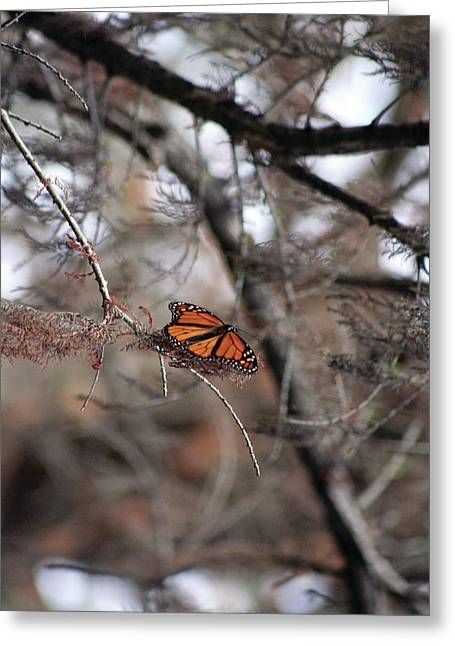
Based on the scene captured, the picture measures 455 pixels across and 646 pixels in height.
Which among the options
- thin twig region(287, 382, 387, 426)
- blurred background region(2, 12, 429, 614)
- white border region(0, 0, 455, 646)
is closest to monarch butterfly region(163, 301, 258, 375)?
blurred background region(2, 12, 429, 614)

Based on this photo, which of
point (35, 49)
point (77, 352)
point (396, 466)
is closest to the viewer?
point (77, 352)

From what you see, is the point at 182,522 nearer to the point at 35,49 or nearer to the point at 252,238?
the point at 252,238

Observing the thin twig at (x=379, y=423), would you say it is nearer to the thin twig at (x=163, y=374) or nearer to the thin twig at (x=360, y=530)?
the thin twig at (x=360, y=530)

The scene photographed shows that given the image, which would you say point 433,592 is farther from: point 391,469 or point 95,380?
point 95,380

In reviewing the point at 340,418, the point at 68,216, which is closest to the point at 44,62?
the point at 68,216

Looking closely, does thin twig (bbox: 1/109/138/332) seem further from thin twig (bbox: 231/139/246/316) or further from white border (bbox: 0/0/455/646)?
white border (bbox: 0/0/455/646)

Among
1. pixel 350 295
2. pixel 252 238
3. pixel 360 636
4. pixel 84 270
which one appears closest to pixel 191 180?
pixel 252 238

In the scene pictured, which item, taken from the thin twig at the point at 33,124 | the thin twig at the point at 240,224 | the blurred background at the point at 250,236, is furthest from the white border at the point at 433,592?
the thin twig at the point at 33,124
